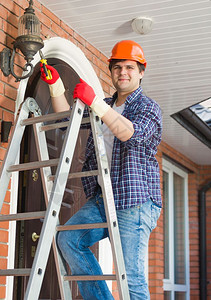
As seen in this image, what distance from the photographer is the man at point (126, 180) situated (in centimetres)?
232

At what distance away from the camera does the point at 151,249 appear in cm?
616

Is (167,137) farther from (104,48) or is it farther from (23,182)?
(23,182)

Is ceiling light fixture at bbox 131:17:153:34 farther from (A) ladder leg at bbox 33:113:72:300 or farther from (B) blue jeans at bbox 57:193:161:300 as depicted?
(B) blue jeans at bbox 57:193:161:300

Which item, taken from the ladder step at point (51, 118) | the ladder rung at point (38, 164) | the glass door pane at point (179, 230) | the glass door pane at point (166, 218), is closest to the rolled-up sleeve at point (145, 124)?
the ladder step at point (51, 118)

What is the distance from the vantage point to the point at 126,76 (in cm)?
260

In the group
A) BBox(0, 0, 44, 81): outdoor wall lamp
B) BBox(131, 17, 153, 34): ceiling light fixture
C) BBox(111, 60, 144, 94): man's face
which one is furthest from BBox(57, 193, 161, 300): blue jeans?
BBox(131, 17, 153, 34): ceiling light fixture

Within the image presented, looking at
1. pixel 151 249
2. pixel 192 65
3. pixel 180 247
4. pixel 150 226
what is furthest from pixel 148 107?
pixel 180 247

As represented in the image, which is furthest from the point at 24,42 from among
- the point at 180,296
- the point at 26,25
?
the point at 180,296

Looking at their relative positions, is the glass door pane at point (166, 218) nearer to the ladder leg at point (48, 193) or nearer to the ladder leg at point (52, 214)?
the ladder leg at point (48, 193)

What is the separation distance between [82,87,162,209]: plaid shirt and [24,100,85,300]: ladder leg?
0.28 metres

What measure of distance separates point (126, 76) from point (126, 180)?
1.80 feet

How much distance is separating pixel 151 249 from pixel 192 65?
2.56m

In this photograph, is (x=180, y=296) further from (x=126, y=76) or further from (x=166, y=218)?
(x=126, y=76)

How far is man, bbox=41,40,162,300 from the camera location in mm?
2320
